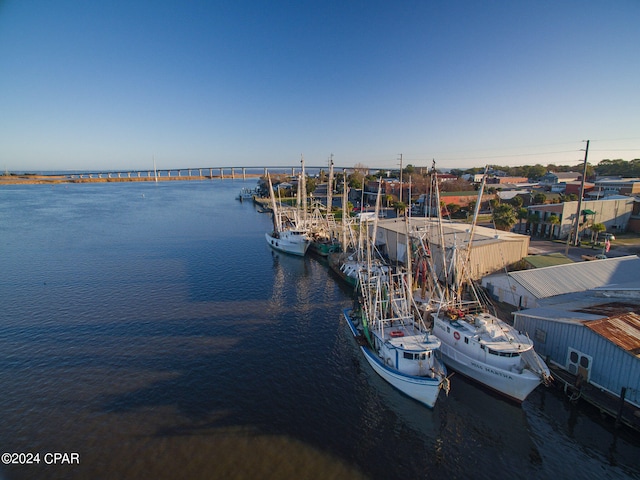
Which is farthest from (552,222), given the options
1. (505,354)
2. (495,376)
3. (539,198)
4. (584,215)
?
(495,376)

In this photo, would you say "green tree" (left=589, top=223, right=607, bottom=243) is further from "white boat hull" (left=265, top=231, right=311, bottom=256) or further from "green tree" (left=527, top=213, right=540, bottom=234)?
"white boat hull" (left=265, top=231, right=311, bottom=256)

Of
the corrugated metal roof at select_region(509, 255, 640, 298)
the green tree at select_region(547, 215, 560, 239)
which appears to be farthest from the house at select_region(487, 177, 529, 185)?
the corrugated metal roof at select_region(509, 255, 640, 298)

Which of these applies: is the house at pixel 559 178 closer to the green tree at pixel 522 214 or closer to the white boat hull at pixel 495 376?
the green tree at pixel 522 214

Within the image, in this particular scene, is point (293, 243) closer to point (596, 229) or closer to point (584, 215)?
point (596, 229)

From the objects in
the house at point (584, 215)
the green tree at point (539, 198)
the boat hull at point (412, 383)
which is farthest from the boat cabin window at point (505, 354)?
the green tree at point (539, 198)

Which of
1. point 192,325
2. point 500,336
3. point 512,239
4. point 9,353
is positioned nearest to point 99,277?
point 9,353
